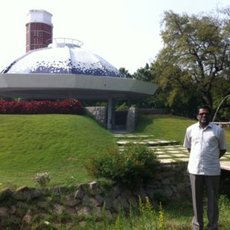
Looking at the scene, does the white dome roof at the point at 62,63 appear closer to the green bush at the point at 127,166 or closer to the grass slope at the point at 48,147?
the grass slope at the point at 48,147

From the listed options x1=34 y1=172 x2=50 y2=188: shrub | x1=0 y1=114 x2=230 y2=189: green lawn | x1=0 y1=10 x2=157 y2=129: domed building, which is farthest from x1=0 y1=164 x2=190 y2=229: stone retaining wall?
x1=0 y1=10 x2=157 y2=129: domed building

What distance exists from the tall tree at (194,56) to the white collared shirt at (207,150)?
73.6 feet

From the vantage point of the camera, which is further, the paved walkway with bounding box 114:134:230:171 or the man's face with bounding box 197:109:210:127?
the paved walkway with bounding box 114:134:230:171

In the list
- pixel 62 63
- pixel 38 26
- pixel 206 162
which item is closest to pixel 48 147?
pixel 206 162

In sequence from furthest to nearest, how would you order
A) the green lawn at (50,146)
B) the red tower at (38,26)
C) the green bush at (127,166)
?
the red tower at (38,26) < the green lawn at (50,146) < the green bush at (127,166)

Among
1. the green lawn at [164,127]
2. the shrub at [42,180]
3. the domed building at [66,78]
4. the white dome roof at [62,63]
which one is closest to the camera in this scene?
the shrub at [42,180]

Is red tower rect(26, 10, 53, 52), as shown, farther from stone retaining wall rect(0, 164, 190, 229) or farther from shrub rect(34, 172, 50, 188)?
shrub rect(34, 172, 50, 188)

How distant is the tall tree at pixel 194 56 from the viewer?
1088 inches

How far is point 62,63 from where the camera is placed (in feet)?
84.2

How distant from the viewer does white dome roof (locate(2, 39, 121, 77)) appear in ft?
83.0

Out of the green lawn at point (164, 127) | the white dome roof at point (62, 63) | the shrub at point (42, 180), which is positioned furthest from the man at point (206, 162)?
the white dome roof at point (62, 63)

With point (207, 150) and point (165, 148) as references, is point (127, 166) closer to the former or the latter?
point (207, 150)

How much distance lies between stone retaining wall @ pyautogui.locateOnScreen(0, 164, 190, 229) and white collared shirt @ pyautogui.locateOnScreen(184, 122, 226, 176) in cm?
304

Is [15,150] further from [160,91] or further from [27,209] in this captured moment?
[160,91]
